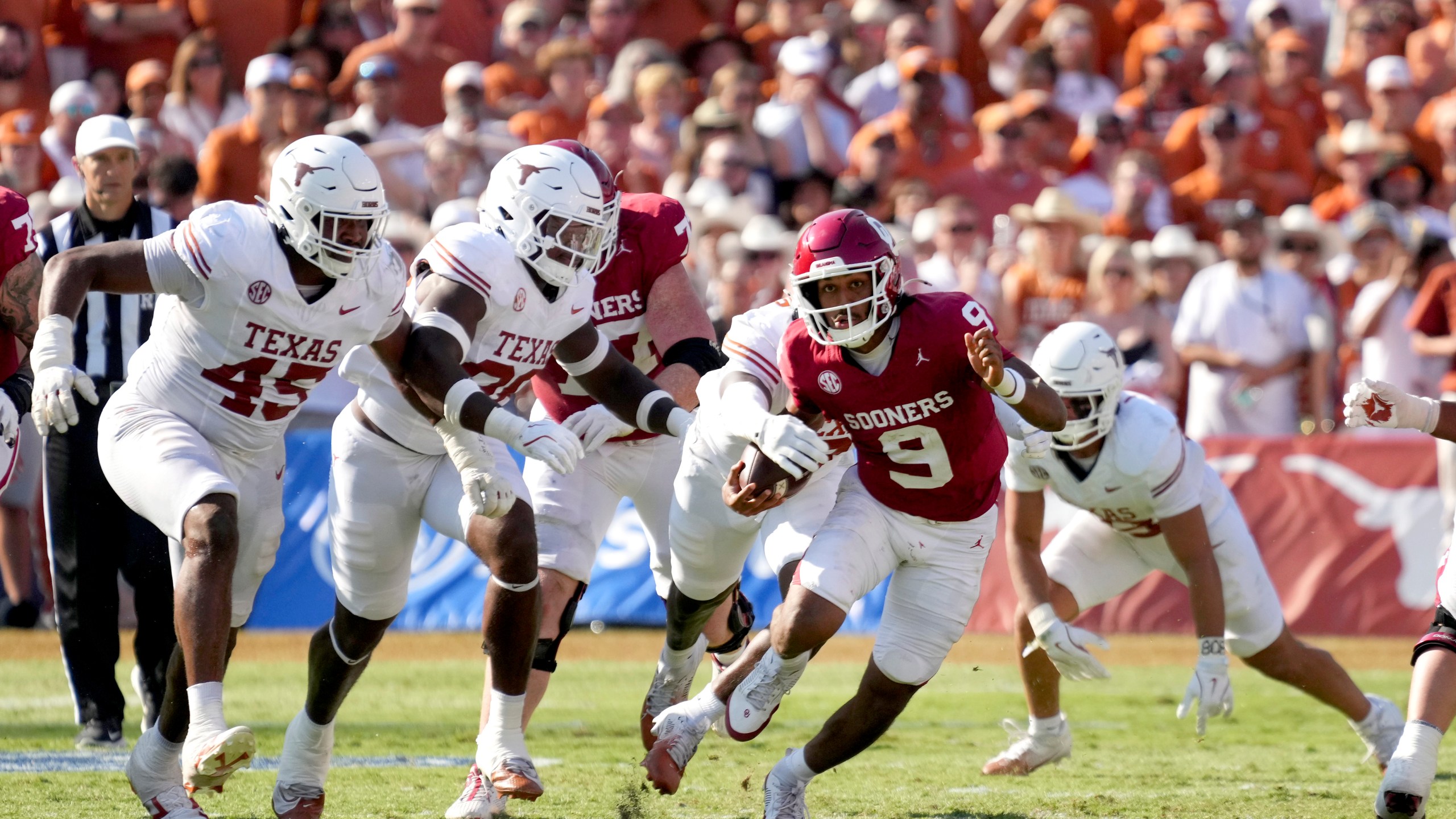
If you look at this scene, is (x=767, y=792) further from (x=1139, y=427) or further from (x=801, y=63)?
(x=801, y=63)

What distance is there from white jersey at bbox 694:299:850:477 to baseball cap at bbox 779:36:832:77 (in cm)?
636

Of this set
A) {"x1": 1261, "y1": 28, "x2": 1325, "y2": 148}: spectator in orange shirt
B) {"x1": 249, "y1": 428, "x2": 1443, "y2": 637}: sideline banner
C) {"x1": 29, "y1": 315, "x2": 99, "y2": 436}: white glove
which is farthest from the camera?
{"x1": 1261, "y1": 28, "x2": 1325, "y2": 148}: spectator in orange shirt

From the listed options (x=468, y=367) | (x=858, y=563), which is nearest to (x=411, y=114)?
(x=468, y=367)

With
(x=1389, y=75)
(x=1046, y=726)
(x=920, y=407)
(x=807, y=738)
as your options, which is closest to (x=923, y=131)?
(x=1389, y=75)

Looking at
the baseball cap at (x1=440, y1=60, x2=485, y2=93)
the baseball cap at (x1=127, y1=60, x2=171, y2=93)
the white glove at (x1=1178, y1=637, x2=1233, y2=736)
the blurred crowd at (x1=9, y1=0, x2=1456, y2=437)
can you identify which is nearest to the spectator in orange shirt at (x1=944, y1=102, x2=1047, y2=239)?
the blurred crowd at (x1=9, y1=0, x2=1456, y2=437)

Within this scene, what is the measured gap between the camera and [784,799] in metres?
5.37

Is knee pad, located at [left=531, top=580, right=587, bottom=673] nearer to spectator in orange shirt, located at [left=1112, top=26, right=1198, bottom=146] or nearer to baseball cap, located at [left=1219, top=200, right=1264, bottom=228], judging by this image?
baseball cap, located at [left=1219, top=200, right=1264, bottom=228]

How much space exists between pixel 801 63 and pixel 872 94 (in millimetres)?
709

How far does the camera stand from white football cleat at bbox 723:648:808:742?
5375 mm

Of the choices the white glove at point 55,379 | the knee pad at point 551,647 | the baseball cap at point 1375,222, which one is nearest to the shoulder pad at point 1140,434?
the knee pad at point 551,647

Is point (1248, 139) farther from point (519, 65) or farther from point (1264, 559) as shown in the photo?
point (519, 65)

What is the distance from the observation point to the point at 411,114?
12328mm

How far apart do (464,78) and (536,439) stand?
6554mm

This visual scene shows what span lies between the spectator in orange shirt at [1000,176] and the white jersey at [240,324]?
269 inches
